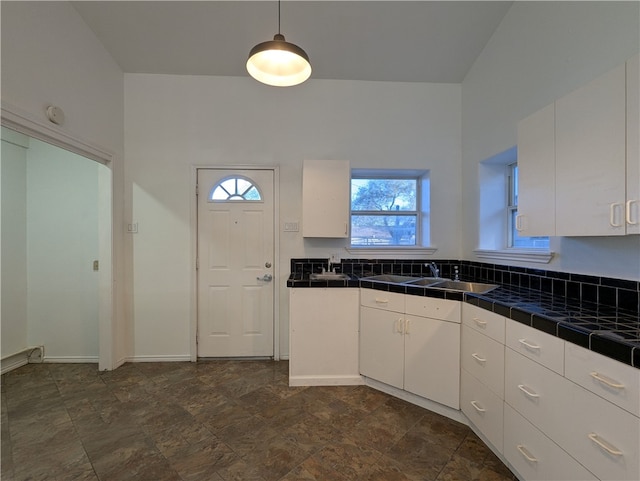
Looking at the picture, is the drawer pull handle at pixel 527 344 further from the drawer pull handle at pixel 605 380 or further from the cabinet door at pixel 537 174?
the cabinet door at pixel 537 174

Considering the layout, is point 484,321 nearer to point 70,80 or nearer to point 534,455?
point 534,455

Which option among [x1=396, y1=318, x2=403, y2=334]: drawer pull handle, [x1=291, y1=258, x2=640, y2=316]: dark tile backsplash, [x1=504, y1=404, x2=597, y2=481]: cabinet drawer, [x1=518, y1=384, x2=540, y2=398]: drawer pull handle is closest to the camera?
[x1=504, y1=404, x2=597, y2=481]: cabinet drawer

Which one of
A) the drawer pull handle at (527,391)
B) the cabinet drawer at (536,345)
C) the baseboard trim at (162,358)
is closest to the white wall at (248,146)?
the baseboard trim at (162,358)

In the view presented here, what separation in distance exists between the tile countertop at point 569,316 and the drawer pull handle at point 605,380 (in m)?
0.09

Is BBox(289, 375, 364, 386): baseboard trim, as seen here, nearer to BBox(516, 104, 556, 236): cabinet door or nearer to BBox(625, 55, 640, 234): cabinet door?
BBox(516, 104, 556, 236): cabinet door

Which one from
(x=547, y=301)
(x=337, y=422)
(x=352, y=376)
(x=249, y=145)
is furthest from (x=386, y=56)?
(x=337, y=422)

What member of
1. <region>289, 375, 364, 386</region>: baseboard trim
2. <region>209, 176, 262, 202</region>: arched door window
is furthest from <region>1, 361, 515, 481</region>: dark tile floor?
<region>209, 176, 262, 202</region>: arched door window

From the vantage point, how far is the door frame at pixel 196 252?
278cm

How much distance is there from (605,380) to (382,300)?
1.30 metres

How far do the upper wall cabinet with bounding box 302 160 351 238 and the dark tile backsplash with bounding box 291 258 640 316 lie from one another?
1.39ft

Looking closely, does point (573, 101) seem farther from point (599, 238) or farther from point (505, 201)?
point (505, 201)

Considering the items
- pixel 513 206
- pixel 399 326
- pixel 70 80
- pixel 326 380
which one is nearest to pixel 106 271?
pixel 70 80

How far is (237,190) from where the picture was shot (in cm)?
284

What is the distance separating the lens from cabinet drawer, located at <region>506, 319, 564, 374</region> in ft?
3.76
